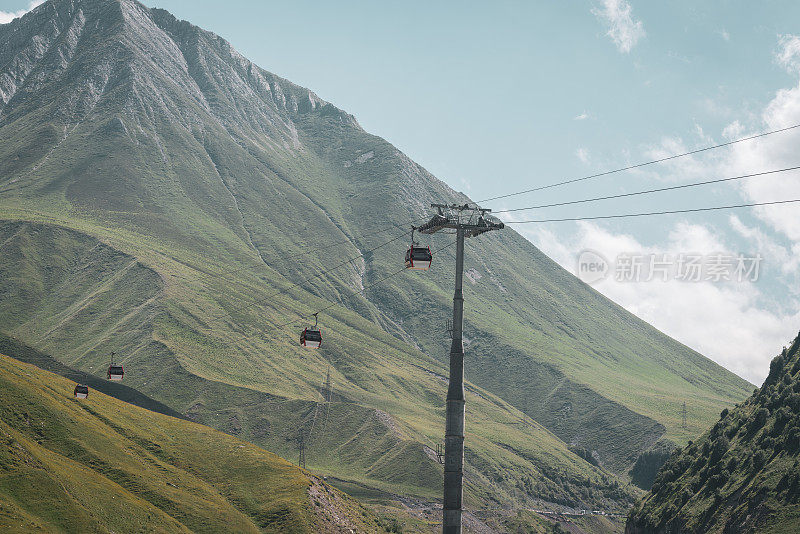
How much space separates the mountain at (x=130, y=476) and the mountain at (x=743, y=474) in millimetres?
56165

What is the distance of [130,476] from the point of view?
10956 centimetres

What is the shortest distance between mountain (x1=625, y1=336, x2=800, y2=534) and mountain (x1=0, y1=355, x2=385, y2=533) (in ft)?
184

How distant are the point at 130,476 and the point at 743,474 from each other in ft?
326

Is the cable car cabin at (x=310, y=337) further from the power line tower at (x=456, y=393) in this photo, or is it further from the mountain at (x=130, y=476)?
the mountain at (x=130, y=476)

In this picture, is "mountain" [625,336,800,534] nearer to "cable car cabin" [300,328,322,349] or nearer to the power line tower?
"cable car cabin" [300,328,322,349]

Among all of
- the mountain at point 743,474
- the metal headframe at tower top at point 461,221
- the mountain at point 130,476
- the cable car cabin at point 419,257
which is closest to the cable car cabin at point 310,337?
the cable car cabin at point 419,257

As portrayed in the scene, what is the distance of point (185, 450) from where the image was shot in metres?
134

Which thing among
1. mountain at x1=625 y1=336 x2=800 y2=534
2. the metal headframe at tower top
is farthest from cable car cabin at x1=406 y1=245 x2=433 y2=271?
mountain at x1=625 y1=336 x2=800 y2=534

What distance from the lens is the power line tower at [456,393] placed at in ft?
139

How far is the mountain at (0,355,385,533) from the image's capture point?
85375 millimetres

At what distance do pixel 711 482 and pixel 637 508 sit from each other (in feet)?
95.0

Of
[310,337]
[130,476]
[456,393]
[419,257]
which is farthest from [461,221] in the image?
[130,476]

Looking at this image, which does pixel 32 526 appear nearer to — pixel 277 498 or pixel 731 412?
pixel 277 498

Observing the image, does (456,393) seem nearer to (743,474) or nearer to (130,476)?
(130,476)
